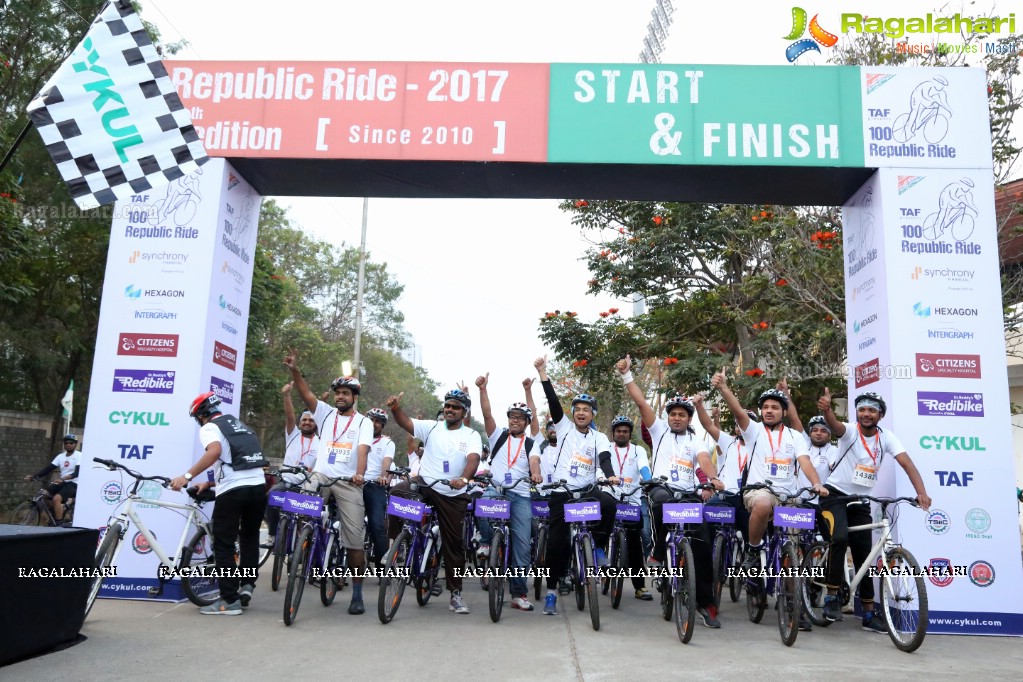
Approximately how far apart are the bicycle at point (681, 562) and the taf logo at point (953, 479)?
2148mm

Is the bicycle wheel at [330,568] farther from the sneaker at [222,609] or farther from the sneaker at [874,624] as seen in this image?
the sneaker at [874,624]

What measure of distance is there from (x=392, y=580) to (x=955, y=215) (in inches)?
247

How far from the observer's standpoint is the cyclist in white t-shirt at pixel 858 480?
280 inches

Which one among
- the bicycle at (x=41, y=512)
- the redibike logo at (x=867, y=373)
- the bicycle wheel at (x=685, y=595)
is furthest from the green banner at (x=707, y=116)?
the bicycle at (x=41, y=512)

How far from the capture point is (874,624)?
23.9 feet

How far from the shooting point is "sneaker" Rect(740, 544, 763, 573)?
7534 millimetres

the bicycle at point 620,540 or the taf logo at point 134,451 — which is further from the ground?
the taf logo at point 134,451

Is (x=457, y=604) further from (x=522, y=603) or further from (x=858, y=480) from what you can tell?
(x=858, y=480)

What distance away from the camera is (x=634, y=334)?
1570cm

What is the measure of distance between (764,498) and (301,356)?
2544 centimetres

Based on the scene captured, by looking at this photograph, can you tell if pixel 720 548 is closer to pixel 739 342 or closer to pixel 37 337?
pixel 739 342

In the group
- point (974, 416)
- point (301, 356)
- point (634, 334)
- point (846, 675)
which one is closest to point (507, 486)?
point (846, 675)

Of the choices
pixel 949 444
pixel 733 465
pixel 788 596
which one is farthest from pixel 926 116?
pixel 788 596

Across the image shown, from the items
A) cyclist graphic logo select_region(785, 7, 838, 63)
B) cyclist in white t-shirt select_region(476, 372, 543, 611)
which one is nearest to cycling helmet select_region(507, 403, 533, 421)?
cyclist in white t-shirt select_region(476, 372, 543, 611)
